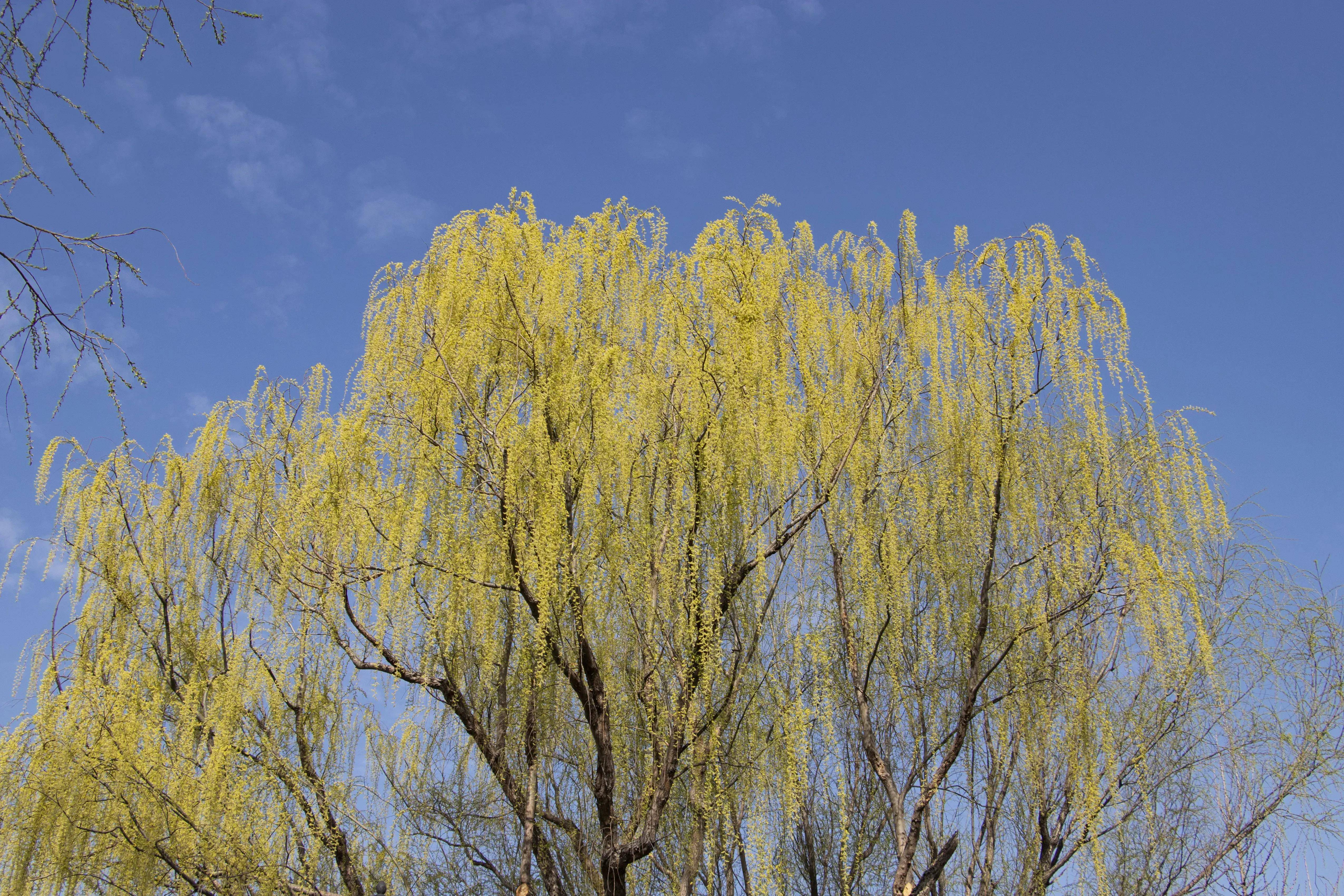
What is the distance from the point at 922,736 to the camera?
5.20 m

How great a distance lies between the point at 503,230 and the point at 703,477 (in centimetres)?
170

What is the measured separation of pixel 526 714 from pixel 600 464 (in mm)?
1293

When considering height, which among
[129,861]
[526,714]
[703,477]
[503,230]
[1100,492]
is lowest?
[129,861]

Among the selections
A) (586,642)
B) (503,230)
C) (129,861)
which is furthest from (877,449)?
(129,861)

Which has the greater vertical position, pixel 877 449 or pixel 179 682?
pixel 877 449

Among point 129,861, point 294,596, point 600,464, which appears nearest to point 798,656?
point 600,464

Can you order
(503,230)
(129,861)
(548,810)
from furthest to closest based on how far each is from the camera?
(548,810)
(503,230)
(129,861)

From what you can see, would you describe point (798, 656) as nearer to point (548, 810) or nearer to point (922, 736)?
point (922, 736)

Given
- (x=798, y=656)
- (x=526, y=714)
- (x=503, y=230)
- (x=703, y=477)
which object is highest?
(x=503, y=230)

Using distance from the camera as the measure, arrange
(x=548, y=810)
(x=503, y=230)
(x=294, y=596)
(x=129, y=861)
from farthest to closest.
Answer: (x=548, y=810)
(x=503, y=230)
(x=294, y=596)
(x=129, y=861)

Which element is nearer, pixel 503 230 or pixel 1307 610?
pixel 503 230

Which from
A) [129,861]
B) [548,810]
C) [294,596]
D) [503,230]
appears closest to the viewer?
[129,861]

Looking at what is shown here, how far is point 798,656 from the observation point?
4359 mm

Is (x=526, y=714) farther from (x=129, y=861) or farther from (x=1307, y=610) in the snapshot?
(x=1307, y=610)
